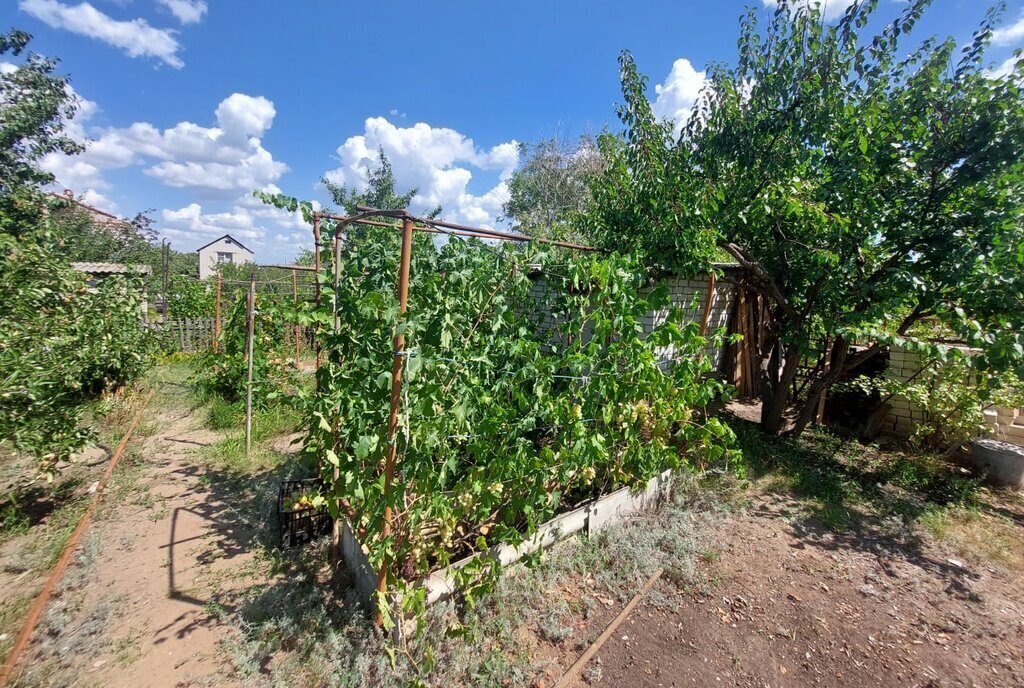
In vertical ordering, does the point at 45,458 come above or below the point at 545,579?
above

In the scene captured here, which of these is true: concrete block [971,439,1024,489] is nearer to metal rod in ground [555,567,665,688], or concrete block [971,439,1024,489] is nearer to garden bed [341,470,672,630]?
garden bed [341,470,672,630]

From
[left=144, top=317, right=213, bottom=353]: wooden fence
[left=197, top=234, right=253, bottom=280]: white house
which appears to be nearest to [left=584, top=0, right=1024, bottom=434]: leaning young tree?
[left=144, top=317, right=213, bottom=353]: wooden fence

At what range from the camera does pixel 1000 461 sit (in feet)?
13.7

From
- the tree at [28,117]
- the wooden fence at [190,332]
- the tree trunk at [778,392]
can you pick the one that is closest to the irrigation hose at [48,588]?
the tree trunk at [778,392]

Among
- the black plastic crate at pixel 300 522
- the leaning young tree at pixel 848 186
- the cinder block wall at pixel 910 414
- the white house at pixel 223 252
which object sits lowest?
the black plastic crate at pixel 300 522

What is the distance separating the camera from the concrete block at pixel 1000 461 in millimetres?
4090

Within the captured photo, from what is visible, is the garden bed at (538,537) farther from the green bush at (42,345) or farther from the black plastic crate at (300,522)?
the green bush at (42,345)

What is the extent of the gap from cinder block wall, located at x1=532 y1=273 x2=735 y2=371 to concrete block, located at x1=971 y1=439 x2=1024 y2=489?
2.59m

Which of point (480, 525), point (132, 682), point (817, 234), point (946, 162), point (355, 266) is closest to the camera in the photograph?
point (132, 682)

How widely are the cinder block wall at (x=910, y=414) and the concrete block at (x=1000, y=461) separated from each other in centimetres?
50

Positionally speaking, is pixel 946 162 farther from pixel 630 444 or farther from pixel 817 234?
pixel 630 444

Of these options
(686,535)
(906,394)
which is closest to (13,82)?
(686,535)

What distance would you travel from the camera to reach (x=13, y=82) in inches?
410

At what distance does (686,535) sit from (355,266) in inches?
117
